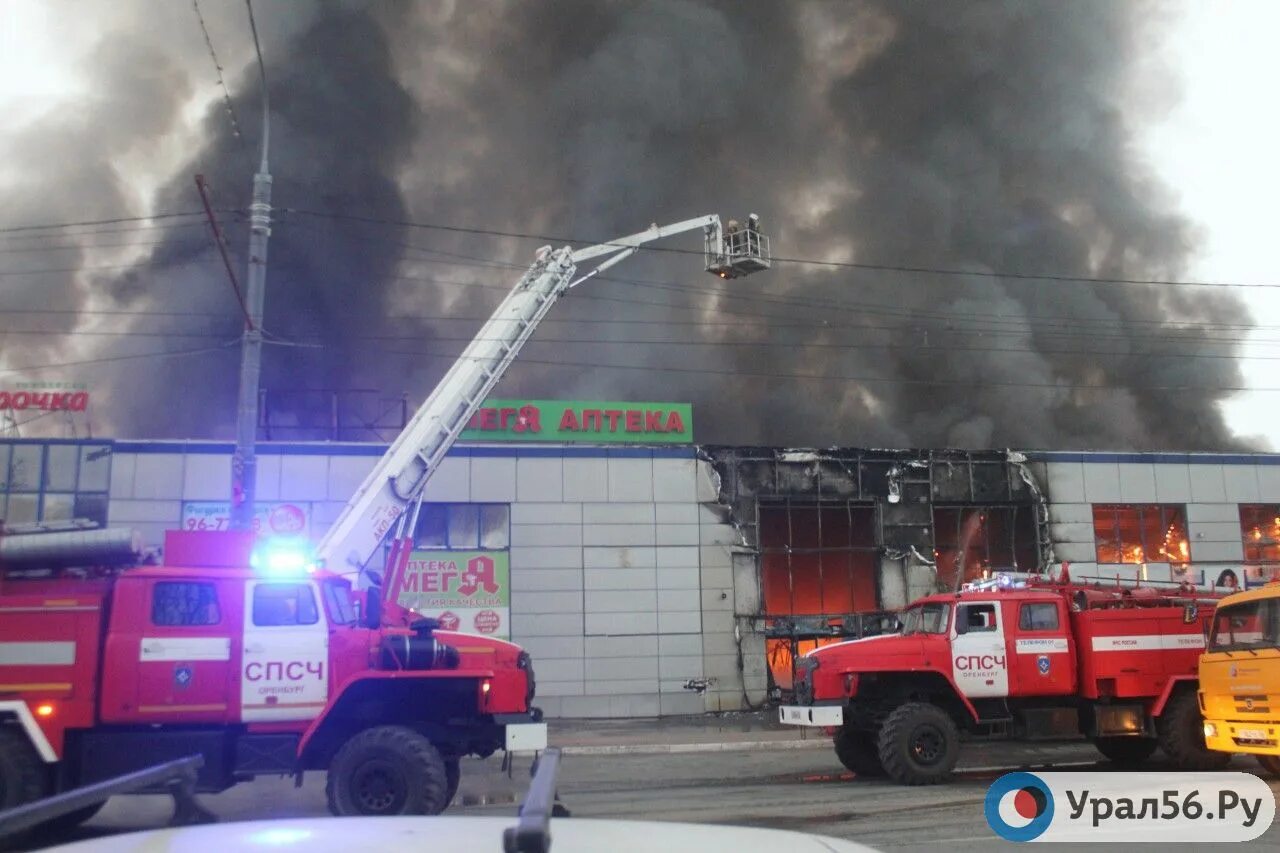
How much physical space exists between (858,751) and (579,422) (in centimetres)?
1526

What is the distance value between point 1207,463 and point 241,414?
927 inches

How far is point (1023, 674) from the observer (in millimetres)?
13836

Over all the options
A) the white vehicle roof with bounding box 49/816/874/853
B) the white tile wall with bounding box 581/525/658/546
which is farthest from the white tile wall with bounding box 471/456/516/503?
the white vehicle roof with bounding box 49/816/874/853

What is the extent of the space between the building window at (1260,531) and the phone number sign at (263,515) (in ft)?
74.5

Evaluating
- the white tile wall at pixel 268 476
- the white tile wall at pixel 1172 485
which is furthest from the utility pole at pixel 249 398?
the white tile wall at pixel 1172 485

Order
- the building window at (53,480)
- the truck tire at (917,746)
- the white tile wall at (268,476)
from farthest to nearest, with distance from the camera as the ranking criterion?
the white tile wall at (268,476), the building window at (53,480), the truck tire at (917,746)

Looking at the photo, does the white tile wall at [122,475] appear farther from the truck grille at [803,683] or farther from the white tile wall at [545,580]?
the truck grille at [803,683]

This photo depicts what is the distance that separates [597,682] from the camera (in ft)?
77.3

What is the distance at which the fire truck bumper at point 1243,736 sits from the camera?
37.8 ft

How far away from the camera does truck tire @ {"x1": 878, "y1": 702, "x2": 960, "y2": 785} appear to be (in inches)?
504

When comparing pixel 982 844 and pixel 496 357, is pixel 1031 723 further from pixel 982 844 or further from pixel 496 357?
pixel 496 357

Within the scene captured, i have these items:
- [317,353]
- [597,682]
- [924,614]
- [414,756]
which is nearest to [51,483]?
[597,682]

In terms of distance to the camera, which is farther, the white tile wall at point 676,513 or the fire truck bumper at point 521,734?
the white tile wall at point 676,513

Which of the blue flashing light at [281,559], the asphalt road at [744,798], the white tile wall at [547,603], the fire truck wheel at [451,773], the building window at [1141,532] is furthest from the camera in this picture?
the building window at [1141,532]
